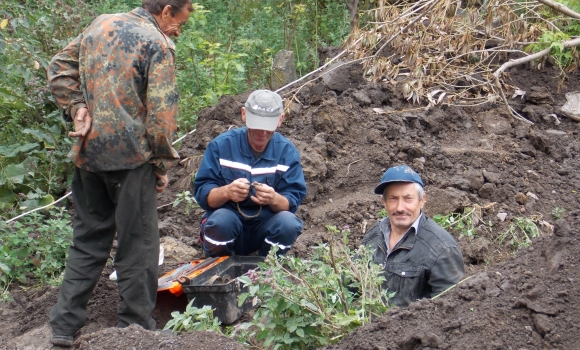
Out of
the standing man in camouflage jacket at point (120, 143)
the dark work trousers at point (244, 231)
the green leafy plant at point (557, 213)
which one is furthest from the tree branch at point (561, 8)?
the standing man in camouflage jacket at point (120, 143)

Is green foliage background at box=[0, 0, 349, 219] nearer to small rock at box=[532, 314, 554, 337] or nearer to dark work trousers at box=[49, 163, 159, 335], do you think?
dark work trousers at box=[49, 163, 159, 335]

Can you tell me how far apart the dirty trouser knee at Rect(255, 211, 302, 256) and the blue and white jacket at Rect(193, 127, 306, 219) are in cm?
9

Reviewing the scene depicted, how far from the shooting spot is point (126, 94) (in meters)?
3.95

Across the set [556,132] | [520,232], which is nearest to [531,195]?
[520,232]

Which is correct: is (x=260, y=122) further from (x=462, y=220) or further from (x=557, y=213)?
(x=557, y=213)

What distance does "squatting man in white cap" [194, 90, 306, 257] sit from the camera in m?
4.85

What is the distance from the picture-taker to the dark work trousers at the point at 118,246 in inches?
161

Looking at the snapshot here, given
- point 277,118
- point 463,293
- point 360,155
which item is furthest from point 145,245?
point 360,155

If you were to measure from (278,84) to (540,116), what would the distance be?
9.76ft

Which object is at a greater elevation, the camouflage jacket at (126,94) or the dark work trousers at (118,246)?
the camouflage jacket at (126,94)

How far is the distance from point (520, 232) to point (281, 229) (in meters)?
2.17

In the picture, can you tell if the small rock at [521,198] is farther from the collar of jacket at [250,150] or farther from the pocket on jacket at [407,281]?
the pocket on jacket at [407,281]

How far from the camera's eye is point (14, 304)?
4.95m

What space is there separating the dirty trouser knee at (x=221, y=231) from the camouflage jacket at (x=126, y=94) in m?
0.90
